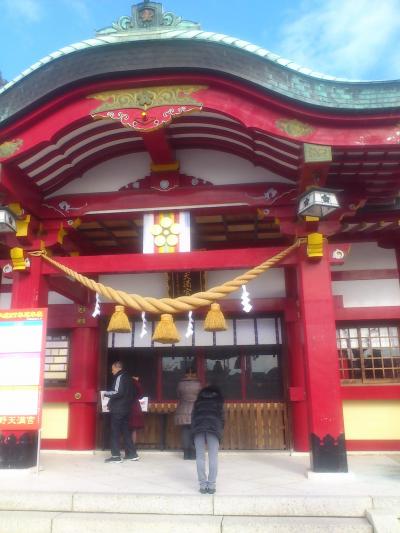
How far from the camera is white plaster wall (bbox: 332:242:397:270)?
8680mm

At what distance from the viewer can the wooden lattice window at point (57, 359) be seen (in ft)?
30.4

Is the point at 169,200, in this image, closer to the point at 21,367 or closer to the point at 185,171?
the point at 185,171

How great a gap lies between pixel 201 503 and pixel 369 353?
4728 mm

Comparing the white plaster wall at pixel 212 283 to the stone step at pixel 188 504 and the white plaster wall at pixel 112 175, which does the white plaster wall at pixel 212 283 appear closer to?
the white plaster wall at pixel 112 175

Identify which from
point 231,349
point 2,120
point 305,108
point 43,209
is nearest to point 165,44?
point 305,108

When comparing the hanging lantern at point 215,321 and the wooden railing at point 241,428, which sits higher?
the hanging lantern at point 215,321

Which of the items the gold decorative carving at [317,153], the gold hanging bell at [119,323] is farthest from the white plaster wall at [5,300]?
the gold decorative carving at [317,153]

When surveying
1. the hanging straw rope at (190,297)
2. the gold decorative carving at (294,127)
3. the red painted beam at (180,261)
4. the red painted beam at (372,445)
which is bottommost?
the red painted beam at (372,445)

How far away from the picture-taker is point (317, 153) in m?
6.16

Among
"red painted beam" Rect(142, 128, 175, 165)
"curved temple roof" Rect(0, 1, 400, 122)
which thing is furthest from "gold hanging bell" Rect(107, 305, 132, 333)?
"curved temple roof" Rect(0, 1, 400, 122)

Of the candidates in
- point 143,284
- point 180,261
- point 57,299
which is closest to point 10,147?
point 180,261

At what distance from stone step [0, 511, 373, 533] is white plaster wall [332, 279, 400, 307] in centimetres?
448

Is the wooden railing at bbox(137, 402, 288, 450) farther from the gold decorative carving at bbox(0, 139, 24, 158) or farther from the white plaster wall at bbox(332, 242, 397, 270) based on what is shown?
the gold decorative carving at bbox(0, 139, 24, 158)

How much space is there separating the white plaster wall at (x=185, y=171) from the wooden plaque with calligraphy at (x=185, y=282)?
2.22 m
